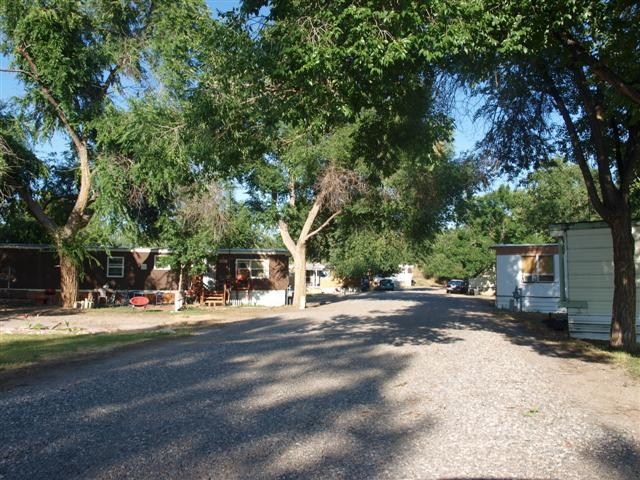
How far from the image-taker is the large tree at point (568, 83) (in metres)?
7.86

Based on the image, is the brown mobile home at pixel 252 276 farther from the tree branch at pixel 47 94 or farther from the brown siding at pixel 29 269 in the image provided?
Answer: the tree branch at pixel 47 94

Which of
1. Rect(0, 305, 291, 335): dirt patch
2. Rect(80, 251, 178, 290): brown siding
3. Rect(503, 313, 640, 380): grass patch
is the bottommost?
Rect(0, 305, 291, 335): dirt patch

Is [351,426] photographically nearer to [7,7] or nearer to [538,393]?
[538,393]

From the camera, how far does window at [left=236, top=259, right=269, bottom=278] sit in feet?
107

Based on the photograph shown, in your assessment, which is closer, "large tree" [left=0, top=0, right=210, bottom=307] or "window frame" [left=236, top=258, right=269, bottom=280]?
"large tree" [left=0, top=0, right=210, bottom=307]

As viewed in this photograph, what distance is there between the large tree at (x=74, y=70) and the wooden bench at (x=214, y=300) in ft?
21.2

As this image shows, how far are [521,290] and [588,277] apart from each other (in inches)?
536

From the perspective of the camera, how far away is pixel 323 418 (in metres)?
6.38

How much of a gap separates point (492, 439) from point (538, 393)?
2651 mm

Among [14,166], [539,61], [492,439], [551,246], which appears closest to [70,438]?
[492,439]

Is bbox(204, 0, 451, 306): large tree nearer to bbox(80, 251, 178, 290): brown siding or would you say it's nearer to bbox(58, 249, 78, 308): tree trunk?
bbox(58, 249, 78, 308): tree trunk

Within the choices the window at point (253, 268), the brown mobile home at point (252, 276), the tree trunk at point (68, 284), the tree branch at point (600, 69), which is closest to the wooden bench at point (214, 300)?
the brown mobile home at point (252, 276)

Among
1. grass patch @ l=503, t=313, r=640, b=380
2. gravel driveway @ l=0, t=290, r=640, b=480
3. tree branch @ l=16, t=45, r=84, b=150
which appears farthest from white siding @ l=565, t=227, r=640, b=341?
tree branch @ l=16, t=45, r=84, b=150

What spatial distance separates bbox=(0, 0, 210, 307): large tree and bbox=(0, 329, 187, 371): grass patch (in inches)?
431
